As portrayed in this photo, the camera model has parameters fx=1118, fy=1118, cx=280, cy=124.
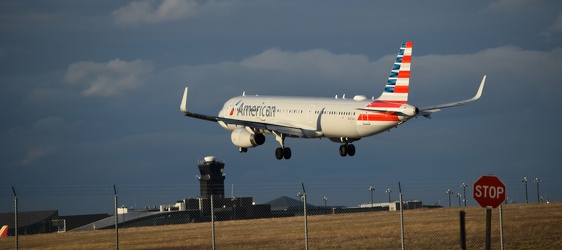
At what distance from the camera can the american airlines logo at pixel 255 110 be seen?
263 ft

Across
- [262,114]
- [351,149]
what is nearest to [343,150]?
[351,149]

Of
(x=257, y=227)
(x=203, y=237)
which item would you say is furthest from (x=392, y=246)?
(x=257, y=227)

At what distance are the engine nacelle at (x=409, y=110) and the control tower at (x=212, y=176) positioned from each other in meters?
66.4

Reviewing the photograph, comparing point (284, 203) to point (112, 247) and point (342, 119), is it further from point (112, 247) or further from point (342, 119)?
point (112, 247)

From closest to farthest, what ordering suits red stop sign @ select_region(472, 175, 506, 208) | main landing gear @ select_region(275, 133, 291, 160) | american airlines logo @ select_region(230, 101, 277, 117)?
red stop sign @ select_region(472, 175, 506, 208)
main landing gear @ select_region(275, 133, 291, 160)
american airlines logo @ select_region(230, 101, 277, 117)

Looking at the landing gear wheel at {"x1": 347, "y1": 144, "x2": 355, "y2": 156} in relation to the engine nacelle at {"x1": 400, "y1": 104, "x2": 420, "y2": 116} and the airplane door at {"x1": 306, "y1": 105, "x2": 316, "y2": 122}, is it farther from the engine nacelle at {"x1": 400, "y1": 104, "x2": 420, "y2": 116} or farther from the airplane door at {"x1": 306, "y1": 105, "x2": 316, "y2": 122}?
the engine nacelle at {"x1": 400, "y1": 104, "x2": 420, "y2": 116}

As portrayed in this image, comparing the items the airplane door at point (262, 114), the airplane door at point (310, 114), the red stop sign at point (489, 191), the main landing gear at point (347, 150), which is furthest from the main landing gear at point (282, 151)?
the red stop sign at point (489, 191)

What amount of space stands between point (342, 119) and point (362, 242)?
73.3 ft

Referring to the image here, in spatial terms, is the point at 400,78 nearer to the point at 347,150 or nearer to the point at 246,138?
the point at 347,150

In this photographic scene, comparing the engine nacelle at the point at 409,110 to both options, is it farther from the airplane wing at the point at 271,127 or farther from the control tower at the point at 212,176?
the control tower at the point at 212,176

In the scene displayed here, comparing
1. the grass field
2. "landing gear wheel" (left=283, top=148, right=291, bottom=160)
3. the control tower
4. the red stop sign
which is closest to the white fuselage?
"landing gear wheel" (left=283, top=148, right=291, bottom=160)

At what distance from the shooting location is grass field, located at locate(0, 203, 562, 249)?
5016 centimetres

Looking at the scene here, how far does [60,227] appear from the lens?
119m

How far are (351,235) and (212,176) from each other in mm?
78617
